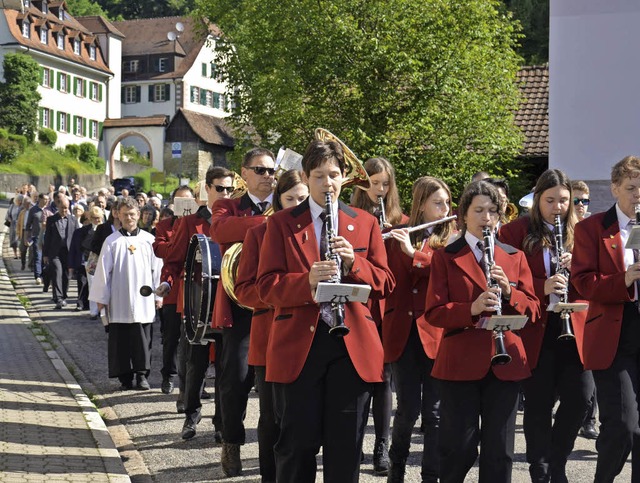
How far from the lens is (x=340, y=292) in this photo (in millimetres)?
5801

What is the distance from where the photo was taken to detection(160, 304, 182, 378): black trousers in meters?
12.7

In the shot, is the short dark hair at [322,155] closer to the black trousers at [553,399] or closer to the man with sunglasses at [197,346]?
the black trousers at [553,399]

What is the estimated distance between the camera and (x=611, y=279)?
6.99 metres

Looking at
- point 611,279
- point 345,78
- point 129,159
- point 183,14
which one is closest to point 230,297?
point 611,279

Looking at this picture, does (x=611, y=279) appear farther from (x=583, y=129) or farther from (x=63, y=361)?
(x=583, y=129)

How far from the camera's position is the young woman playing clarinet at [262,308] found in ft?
22.5

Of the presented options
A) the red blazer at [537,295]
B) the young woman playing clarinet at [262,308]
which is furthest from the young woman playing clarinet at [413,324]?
the young woman playing clarinet at [262,308]

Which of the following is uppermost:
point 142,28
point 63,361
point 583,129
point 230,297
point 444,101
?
point 142,28

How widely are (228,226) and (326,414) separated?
8.75 feet

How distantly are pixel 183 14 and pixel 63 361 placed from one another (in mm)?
109795

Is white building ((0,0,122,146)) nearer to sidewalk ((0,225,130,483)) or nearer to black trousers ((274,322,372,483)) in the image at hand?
sidewalk ((0,225,130,483))

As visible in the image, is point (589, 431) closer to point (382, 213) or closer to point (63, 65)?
point (382, 213)

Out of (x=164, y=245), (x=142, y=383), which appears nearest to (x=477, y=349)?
(x=164, y=245)

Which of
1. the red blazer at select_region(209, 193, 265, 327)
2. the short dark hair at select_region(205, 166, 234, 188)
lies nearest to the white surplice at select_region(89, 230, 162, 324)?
the short dark hair at select_region(205, 166, 234, 188)
